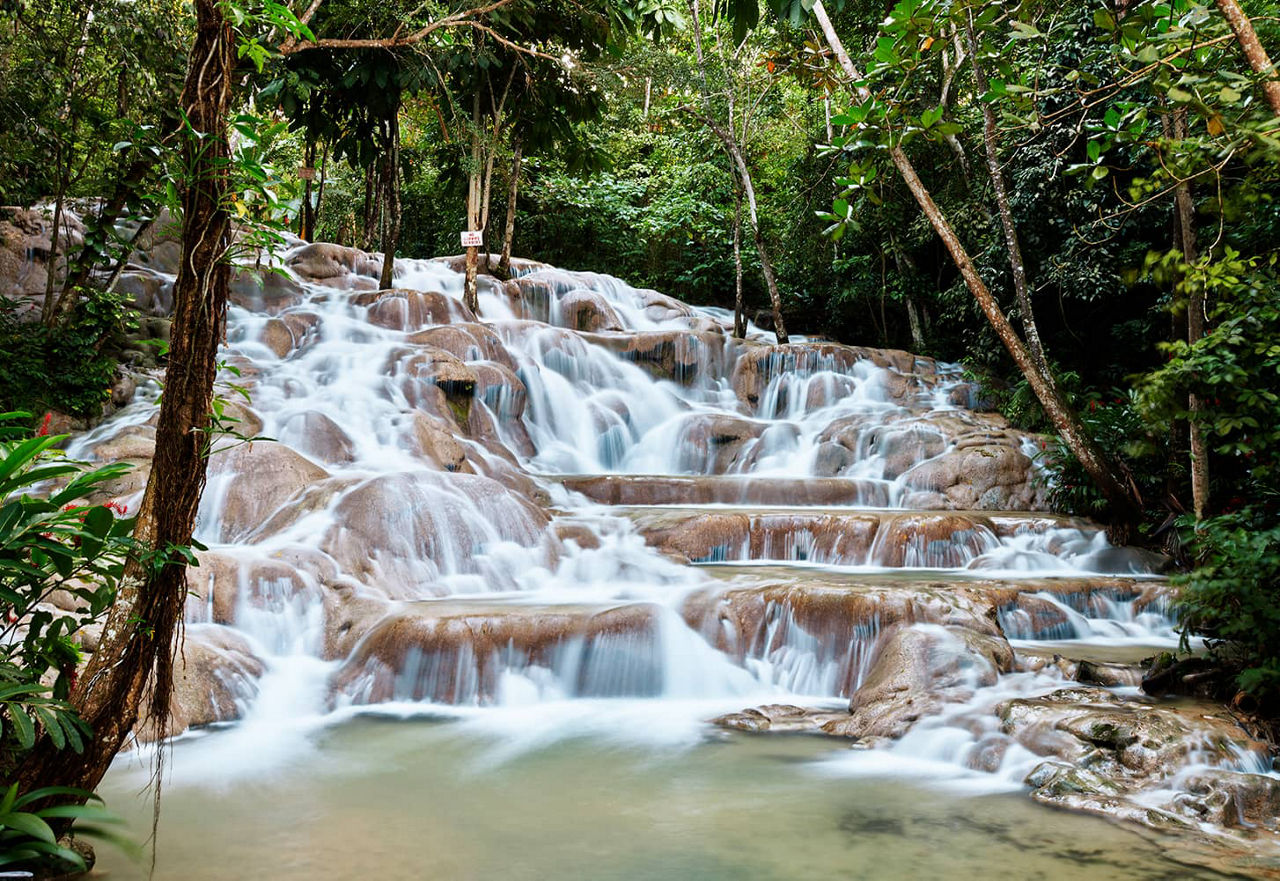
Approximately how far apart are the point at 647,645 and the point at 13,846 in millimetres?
4422

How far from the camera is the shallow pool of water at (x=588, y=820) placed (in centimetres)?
356

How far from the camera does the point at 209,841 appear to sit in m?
3.78

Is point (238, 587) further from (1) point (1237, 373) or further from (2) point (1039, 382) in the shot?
(2) point (1039, 382)

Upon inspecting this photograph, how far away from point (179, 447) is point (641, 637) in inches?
172

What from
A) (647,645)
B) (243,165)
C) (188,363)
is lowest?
(647,645)

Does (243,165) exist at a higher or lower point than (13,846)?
higher

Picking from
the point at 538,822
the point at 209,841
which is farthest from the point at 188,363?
the point at 538,822

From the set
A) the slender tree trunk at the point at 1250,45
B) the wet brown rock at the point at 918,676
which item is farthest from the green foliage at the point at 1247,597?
the slender tree trunk at the point at 1250,45

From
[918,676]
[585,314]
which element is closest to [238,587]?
[918,676]

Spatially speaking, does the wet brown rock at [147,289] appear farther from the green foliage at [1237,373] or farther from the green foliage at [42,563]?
the green foliage at [1237,373]

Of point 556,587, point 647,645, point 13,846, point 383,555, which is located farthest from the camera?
point 556,587

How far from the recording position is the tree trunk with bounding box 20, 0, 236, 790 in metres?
2.40

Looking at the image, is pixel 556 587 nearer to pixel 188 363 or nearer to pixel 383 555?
pixel 383 555

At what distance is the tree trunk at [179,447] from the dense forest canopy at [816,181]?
12 millimetres
